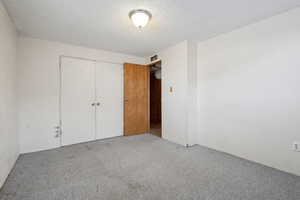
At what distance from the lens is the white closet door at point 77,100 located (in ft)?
10.2

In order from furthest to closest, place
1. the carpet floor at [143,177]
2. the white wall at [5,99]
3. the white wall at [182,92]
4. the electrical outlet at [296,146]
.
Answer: the white wall at [182,92] → the electrical outlet at [296,146] → the white wall at [5,99] → the carpet floor at [143,177]

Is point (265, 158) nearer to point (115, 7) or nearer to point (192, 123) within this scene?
point (192, 123)

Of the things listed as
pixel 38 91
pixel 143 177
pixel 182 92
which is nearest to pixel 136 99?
pixel 182 92

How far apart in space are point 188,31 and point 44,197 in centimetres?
312

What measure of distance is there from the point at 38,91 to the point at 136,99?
2203 millimetres

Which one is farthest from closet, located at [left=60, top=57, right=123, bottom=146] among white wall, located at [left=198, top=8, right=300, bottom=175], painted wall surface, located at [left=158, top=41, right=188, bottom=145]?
white wall, located at [left=198, top=8, right=300, bottom=175]

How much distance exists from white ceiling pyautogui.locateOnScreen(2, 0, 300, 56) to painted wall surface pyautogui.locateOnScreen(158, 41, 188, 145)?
372 millimetres

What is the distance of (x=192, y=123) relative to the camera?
3.10 m

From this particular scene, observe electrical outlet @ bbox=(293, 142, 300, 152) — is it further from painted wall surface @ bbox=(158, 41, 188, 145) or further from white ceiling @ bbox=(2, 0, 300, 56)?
white ceiling @ bbox=(2, 0, 300, 56)

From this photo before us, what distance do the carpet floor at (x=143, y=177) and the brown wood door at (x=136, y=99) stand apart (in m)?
1.24

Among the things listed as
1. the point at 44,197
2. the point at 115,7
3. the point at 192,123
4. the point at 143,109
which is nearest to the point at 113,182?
the point at 44,197

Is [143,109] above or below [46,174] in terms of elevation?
above

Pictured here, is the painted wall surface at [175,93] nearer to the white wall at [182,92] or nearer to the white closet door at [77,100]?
the white wall at [182,92]

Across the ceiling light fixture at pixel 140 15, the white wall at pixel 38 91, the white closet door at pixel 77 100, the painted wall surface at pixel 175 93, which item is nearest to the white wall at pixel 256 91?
the painted wall surface at pixel 175 93
